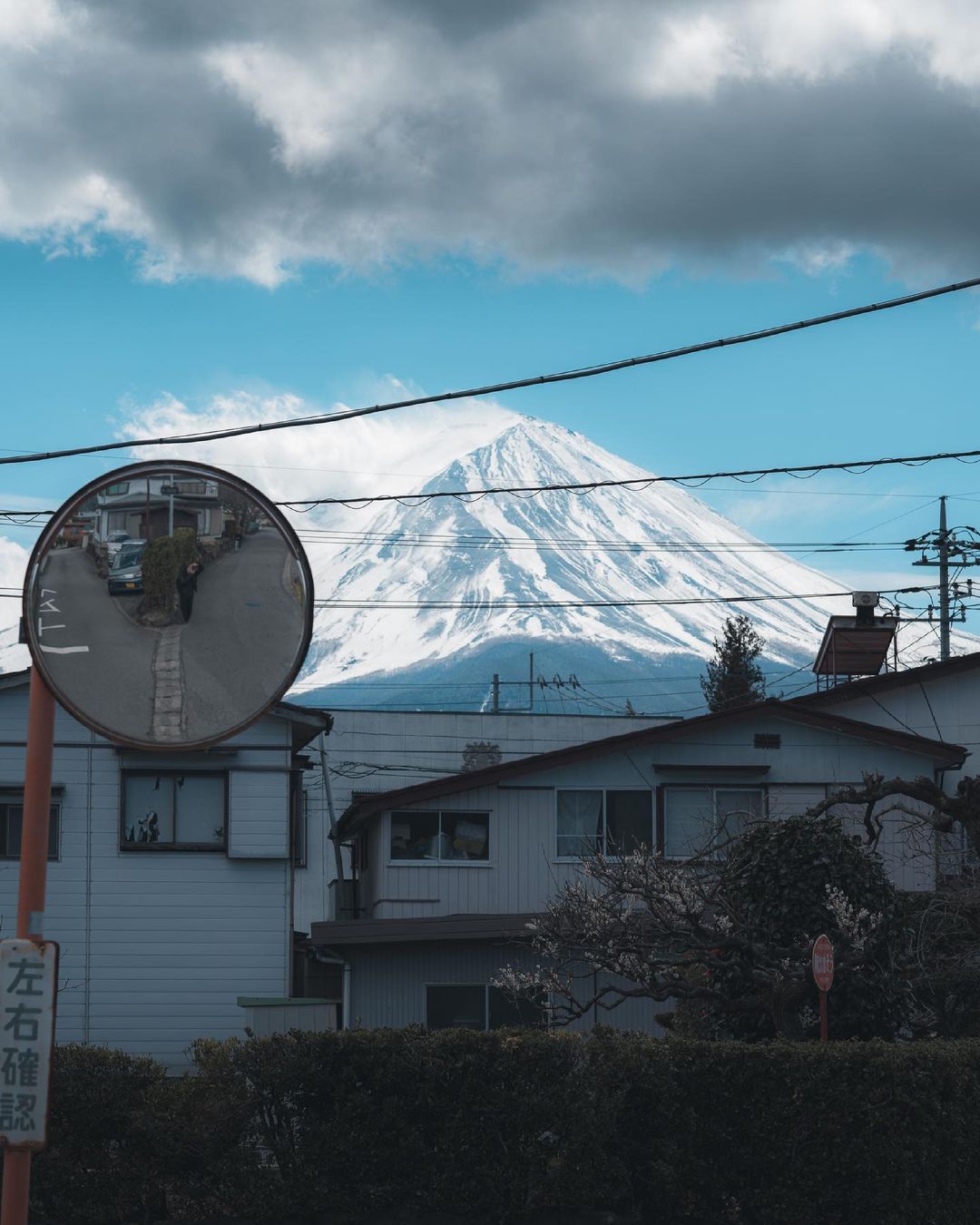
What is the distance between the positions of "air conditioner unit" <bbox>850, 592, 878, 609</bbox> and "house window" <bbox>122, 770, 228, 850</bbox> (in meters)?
15.3

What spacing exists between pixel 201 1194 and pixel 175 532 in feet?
26.4

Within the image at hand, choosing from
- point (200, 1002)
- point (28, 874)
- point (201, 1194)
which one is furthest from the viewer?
point (200, 1002)

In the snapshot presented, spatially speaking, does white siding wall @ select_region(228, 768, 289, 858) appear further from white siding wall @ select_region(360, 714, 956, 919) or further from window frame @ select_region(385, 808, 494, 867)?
white siding wall @ select_region(360, 714, 956, 919)

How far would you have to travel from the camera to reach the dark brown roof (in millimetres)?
25016

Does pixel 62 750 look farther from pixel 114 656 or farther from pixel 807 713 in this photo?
pixel 114 656

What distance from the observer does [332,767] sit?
51.1 meters

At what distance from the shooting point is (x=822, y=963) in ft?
43.5

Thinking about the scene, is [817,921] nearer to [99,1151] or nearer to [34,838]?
[99,1151]

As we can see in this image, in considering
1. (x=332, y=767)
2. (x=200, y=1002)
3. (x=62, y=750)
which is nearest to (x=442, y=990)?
(x=200, y=1002)

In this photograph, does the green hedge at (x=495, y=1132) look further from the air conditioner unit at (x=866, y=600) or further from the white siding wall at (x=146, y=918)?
the air conditioner unit at (x=866, y=600)

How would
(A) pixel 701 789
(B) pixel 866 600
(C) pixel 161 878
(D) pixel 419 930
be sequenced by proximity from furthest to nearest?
1. (B) pixel 866 600
2. (A) pixel 701 789
3. (C) pixel 161 878
4. (D) pixel 419 930

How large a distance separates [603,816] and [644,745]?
164 cm

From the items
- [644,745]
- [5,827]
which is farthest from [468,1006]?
[5,827]

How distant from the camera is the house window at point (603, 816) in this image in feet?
93.0
